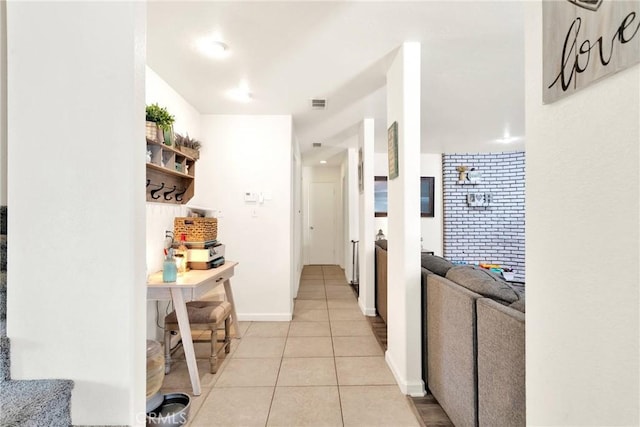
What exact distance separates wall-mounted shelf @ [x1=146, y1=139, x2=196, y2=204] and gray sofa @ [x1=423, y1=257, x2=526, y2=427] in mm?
2157

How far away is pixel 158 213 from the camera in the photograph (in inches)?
101

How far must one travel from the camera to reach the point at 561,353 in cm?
76

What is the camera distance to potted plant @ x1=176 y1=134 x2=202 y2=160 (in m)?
2.82

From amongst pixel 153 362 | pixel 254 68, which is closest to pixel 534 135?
pixel 153 362

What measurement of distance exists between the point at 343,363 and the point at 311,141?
332 cm

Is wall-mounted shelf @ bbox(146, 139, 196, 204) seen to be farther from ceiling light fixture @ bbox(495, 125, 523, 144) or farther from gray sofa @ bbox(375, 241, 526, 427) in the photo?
ceiling light fixture @ bbox(495, 125, 523, 144)

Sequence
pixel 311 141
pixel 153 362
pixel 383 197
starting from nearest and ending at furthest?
1. pixel 153 362
2. pixel 311 141
3. pixel 383 197

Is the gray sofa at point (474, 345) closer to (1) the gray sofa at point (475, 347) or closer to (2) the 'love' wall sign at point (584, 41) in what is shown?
(1) the gray sofa at point (475, 347)

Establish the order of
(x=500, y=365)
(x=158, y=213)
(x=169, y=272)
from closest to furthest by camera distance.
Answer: (x=500, y=365) → (x=169, y=272) → (x=158, y=213)

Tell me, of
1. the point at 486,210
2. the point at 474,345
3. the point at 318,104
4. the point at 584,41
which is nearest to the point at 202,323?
the point at 474,345

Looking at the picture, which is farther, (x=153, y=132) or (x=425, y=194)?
(x=425, y=194)

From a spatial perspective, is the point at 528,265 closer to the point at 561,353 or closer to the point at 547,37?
the point at 561,353

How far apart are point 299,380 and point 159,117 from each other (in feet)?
7.16

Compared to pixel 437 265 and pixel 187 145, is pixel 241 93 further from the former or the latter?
pixel 437 265
